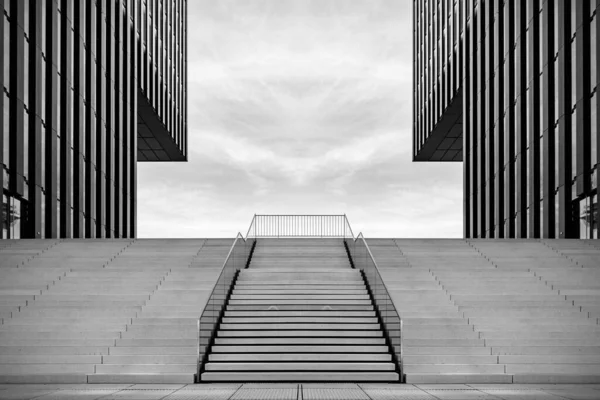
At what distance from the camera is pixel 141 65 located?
44.6 m

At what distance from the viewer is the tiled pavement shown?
10.2 m

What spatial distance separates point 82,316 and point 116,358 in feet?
8.24

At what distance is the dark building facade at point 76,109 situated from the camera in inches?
976

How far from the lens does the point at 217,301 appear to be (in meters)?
15.2

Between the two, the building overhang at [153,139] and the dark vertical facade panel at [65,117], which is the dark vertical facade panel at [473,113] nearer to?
the building overhang at [153,139]

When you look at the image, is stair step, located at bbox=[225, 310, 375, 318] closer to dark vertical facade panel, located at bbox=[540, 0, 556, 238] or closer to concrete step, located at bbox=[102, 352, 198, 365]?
concrete step, located at bbox=[102, 352, 198, 365]

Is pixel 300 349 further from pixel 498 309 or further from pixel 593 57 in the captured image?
pixel 593 57

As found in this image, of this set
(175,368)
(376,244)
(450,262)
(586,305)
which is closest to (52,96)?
(376,244)

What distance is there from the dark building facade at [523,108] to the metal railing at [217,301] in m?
11.7

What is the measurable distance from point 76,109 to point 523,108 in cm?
1902

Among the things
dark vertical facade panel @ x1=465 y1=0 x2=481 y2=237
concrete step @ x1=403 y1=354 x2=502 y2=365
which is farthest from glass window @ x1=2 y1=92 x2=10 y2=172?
dark vertical facade panel @ x1=465 y1=0 x2=481 y2=237

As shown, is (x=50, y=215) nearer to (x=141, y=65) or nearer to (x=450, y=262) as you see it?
(x=450, y=262)

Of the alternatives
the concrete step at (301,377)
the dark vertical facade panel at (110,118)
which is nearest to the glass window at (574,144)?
the concrete step at (301,377)

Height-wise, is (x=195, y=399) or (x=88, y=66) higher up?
(x=88, y=66)
